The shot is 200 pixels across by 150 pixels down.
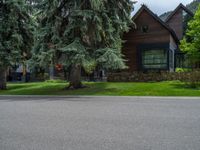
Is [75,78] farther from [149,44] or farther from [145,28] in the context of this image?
[145,28]

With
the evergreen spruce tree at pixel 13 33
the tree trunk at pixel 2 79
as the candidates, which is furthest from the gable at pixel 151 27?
the tree trunk at pixel 2 79

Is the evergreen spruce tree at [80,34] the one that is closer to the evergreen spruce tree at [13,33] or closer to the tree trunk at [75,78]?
the tree trunk at [75,78]

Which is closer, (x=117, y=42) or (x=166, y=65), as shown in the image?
(x=117, y=42)

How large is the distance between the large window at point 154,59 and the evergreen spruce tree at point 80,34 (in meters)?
8.02

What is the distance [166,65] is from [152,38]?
3402mm

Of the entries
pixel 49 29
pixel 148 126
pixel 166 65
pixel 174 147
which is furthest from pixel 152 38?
pixel 174 147

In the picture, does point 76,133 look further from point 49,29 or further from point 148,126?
point 49,29

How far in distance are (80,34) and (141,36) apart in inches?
447

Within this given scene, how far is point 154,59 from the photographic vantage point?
114ft

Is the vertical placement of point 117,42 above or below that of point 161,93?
above

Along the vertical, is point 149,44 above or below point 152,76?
above

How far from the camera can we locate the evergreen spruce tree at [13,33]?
30828mm

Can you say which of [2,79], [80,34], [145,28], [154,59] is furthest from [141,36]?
[2,79]

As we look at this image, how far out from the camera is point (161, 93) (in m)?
22.0
